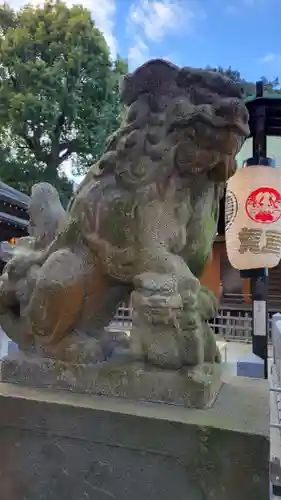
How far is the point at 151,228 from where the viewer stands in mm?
1319

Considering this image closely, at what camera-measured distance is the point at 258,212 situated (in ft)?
11.8

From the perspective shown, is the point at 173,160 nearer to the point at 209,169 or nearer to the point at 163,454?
the point at 209,169

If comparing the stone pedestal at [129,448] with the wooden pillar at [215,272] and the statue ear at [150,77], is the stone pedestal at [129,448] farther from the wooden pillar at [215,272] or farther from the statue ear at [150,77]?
the wooden pillar at [215,272]

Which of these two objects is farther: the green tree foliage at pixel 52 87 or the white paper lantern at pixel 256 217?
the green tree foliage at pixel 52 87

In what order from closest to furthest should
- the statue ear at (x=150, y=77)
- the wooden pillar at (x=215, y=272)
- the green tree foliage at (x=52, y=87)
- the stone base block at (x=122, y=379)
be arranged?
the stone base block at (x=122, y=379) → the statue ear at (x=150, y=77) → the wooden pillar at (x=215, y=272) → the green tree foliage at (x=52, y=87)

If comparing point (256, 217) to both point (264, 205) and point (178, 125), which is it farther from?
point (178, 125)

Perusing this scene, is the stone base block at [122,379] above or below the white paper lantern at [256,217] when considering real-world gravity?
below

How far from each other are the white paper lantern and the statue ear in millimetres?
2416

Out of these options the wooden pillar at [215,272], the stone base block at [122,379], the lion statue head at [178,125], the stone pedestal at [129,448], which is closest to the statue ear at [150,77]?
the lion statue head at [178,125]

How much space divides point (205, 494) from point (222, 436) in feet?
0.57

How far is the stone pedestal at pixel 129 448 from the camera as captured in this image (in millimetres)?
1068

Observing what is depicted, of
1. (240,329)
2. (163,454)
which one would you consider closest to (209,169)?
(163,454)

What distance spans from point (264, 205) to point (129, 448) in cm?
280

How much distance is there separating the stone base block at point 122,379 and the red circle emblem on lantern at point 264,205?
2397 mm
